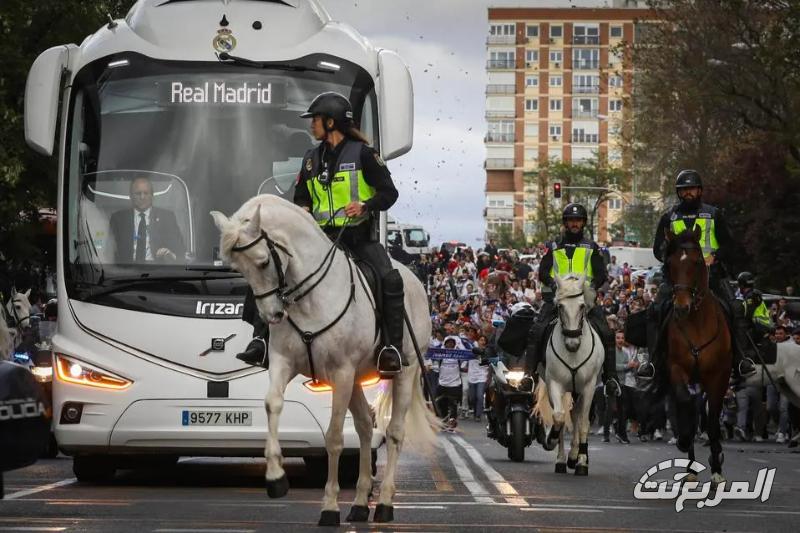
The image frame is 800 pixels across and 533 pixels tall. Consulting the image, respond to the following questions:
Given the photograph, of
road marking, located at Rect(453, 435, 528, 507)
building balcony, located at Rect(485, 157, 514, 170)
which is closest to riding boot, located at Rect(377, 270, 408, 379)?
road marking, located at Rect(453, 435, 528, 507)

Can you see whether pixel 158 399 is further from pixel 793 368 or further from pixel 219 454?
pixel 793 368

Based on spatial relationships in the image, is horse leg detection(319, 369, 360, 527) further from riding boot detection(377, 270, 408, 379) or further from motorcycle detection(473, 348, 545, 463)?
motorcycle detection(473, 348, 545, 463)

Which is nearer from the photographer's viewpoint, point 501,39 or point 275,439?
point 275,439

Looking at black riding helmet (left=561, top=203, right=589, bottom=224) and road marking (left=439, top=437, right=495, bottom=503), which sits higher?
black riding helmet (left=561, top=203, right=589, bottom=224)

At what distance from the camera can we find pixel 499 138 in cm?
18200

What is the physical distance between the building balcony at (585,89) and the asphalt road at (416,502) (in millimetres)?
160330

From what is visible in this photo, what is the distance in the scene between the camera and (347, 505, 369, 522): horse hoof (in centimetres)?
1226

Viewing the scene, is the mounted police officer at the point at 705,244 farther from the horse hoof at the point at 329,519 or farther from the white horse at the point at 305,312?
the horse hoof at the point at 329,519

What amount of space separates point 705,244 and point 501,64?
167 meters

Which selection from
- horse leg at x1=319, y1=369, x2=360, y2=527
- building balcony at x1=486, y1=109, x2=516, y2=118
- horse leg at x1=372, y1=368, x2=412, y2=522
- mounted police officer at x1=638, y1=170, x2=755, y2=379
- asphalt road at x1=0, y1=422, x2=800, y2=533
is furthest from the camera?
building balcony at x1=486, y1=109, x2=516, y2=118

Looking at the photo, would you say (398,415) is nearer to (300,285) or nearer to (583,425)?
(300,285)

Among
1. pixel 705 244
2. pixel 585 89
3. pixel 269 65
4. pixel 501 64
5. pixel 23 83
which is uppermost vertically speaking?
pixel 501 64

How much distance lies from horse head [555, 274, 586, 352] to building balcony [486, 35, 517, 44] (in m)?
163

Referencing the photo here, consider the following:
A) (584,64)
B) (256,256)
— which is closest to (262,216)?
(256,256)
